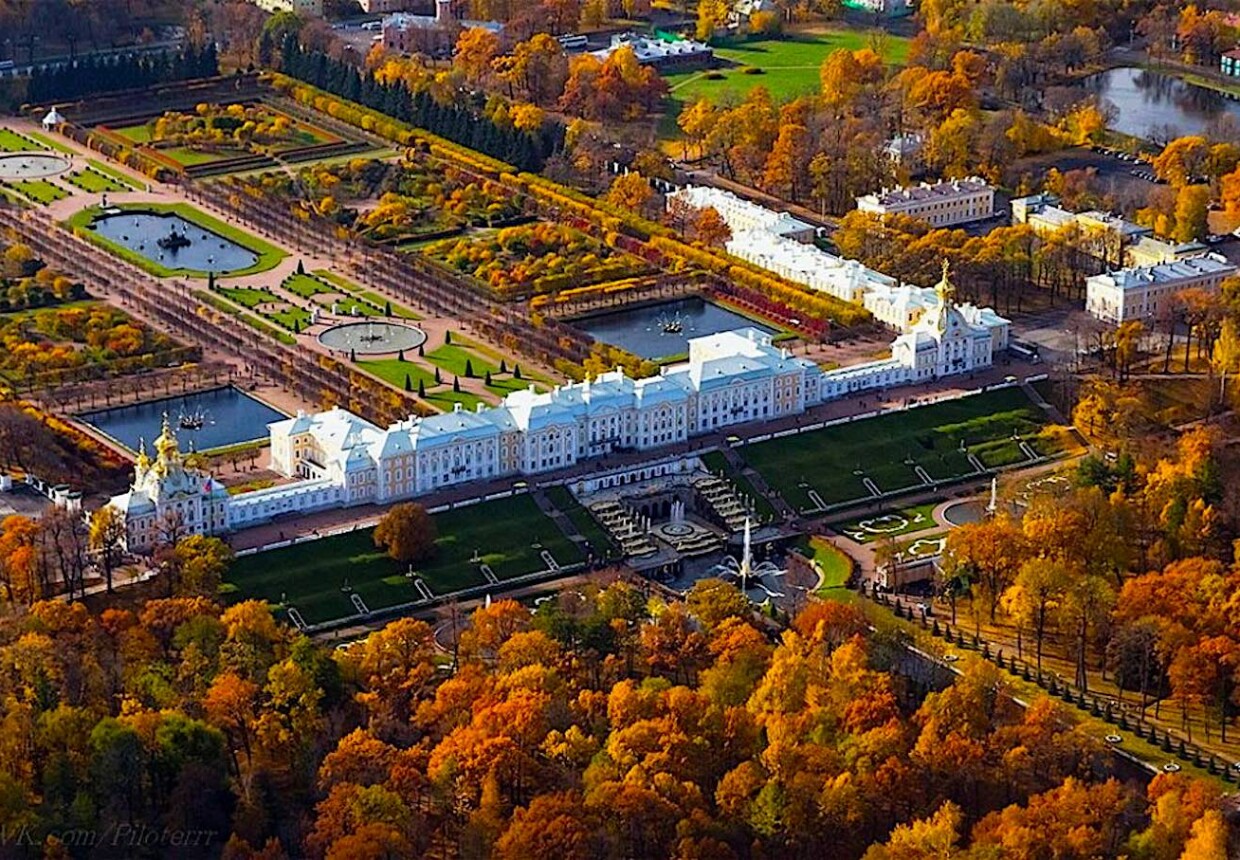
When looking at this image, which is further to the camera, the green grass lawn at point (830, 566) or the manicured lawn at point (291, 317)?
the manicured lawn at point (291, 317)

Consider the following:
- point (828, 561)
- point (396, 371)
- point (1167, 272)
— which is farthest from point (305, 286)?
point (1167, 272)

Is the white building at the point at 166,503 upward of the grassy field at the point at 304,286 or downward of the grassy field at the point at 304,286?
upward

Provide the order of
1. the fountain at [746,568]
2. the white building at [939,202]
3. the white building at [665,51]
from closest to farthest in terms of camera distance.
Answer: the fountain at [746,568], the white building at [939,202], the white building at [665,51]

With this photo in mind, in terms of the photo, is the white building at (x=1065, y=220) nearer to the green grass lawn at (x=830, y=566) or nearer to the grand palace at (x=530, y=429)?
the grand palace at (x=530, y=429)

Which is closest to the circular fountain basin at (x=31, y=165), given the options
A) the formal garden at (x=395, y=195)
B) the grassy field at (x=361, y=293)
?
the formal garden at (x=395, y=195)

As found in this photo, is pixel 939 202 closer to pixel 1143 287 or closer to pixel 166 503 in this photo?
pixel 1143 287

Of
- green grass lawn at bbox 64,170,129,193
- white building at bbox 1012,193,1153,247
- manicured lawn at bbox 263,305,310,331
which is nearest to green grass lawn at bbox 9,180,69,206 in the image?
green grass lawn at bbox 64,170,129,193

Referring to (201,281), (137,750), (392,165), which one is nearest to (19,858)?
(137,750)

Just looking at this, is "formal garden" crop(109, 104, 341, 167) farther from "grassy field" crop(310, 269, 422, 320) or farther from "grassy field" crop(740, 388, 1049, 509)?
"grassy field" crop(740, 388, 1049, 509)
